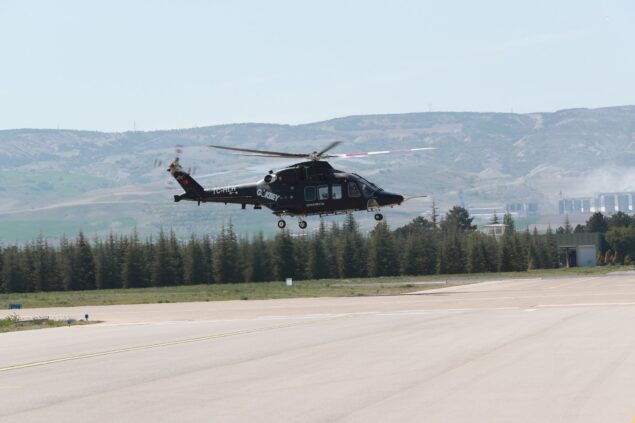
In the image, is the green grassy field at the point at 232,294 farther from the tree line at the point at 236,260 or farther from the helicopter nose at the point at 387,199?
the tree line at the point at 236,260

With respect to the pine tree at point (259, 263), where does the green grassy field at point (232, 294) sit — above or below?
below

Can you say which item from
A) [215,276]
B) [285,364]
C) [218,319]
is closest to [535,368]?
[285,364]

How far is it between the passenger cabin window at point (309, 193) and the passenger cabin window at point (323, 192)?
1.22ft

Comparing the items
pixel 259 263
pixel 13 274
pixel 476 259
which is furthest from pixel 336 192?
pixel 476 259

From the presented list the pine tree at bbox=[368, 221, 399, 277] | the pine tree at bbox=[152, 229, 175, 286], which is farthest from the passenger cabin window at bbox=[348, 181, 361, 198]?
the pine tree at bbox=[368, 221, 399, 277]

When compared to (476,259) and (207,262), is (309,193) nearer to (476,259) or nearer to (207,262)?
(207,262)

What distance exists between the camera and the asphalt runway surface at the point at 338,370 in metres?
18.0

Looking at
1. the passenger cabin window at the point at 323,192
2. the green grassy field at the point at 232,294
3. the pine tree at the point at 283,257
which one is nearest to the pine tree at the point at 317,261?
the pine tree at the point at 283,257

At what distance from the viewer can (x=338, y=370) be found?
76.9 ft

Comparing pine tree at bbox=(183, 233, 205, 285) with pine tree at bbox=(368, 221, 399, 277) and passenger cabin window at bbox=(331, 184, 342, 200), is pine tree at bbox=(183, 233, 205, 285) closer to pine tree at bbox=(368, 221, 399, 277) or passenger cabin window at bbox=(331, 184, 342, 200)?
pine tree at bbox=(368, 221, 399, 277)

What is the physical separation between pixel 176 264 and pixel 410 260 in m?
31.8

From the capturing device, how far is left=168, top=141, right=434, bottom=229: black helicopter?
60.2 metres

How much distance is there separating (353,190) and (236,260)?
8849 centimetres

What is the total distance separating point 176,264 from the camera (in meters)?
146
